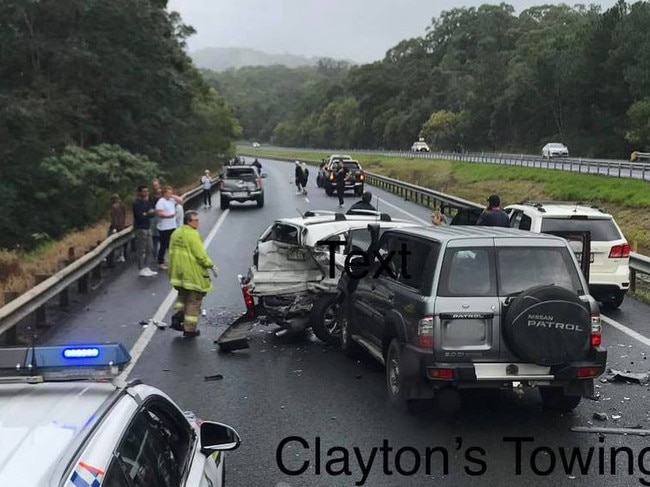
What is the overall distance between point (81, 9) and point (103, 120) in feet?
24.1

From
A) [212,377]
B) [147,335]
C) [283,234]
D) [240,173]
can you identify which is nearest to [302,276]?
[283,234]

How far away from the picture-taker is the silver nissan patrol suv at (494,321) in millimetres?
7109

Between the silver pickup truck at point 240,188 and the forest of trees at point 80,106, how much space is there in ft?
13.5

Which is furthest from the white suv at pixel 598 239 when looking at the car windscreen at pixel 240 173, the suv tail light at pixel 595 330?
the car windscreen at pixel 240 173

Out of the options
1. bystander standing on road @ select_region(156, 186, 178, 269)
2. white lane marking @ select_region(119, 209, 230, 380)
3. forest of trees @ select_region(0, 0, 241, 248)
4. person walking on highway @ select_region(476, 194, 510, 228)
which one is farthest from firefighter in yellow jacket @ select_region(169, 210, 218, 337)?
forest of trees @ select_region(0, 0, 241, 248)

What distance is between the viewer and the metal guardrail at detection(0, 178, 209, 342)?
34.3 feet

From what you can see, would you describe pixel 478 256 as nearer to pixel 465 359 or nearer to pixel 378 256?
pixel 465 359

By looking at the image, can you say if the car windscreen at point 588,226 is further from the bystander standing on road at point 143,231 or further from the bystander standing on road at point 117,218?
the bystander standing on road at point 117,218

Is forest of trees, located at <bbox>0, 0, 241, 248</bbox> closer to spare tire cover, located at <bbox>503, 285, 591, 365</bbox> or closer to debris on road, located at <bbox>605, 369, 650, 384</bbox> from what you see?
debris on road, located at <bbox>605, 369, 650, 384</bbox>

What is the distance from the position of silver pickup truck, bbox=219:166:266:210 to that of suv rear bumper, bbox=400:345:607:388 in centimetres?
2744

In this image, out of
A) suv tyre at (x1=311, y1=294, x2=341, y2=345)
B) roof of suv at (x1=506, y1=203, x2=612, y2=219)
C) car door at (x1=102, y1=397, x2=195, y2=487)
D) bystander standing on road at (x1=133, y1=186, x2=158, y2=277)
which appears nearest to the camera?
car door at (x1=102, y1=397, x2=195, y2=487)

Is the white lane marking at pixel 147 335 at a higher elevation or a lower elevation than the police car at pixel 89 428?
lower

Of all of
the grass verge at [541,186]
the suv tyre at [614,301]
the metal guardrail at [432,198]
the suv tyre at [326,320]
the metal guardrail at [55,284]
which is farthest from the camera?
the grass verge at [541,186]

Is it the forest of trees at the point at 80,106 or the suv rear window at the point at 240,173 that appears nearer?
the forest of trees at the point at 80,106
